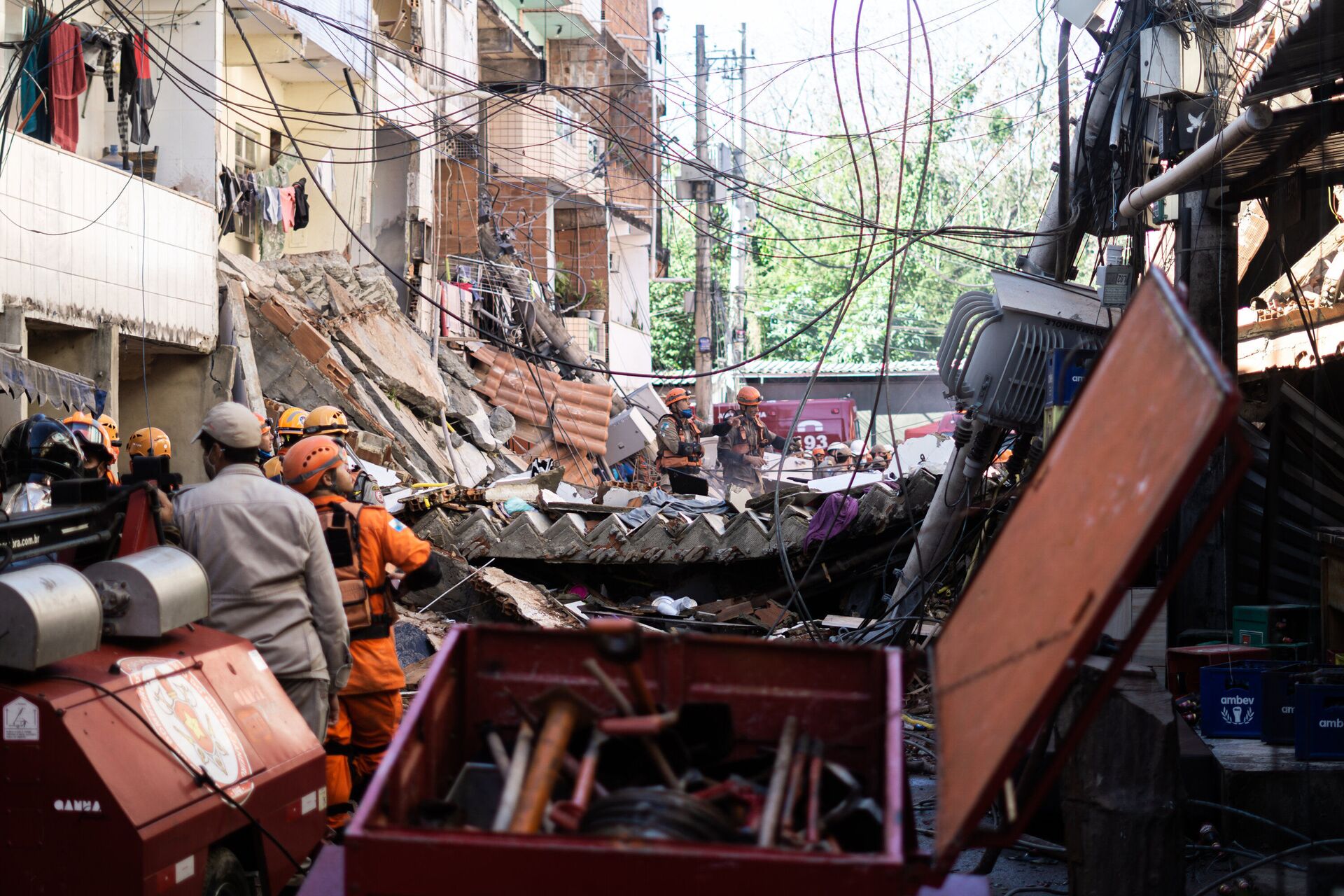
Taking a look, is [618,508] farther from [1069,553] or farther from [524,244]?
[524,244]

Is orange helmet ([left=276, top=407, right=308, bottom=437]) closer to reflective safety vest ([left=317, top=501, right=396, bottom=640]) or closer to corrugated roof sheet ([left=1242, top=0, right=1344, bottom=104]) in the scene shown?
reflective safety vest ([left=317, top=501, right=396, bottom=640])

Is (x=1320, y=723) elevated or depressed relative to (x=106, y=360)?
depressed

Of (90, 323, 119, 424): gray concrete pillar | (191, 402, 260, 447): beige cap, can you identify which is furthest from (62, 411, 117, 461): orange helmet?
(90, 323, 119, 424): gray concrete pillar

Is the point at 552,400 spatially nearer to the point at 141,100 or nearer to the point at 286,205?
the point at 286,205

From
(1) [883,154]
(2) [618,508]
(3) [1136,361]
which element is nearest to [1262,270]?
(2) [618,508]

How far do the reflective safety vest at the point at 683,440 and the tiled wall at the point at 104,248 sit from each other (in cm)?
656

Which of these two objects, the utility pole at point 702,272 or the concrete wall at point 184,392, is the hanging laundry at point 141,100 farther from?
the utility pole at point 702,272

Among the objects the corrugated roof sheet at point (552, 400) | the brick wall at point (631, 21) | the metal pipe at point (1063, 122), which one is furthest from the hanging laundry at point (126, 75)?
the brick wall at point (631, 21)

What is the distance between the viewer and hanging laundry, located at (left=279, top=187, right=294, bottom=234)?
59.4 ft

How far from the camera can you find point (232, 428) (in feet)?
18.1

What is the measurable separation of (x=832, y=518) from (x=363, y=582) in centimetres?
587

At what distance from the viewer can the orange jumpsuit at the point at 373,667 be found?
6.27 m

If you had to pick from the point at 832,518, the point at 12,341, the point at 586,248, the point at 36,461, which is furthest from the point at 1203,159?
the point at 586,248

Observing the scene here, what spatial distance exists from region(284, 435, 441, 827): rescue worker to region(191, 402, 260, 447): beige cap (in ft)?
2.39
